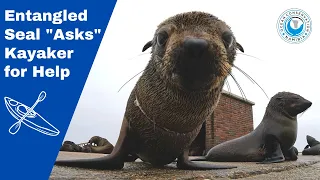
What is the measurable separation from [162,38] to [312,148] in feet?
28.3

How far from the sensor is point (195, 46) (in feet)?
8.27

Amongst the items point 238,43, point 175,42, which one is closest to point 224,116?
point 238,43

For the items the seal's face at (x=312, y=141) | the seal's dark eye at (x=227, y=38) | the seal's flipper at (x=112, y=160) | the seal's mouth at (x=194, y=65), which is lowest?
the seal's flipper at (x=112, y=160)

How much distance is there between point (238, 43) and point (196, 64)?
4.33ft

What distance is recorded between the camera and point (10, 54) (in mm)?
3994

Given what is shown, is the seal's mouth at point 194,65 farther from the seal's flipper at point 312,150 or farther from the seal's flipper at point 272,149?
the seal's flipper at point 312,150

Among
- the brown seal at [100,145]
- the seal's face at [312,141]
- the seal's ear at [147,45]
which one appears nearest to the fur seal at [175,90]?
the seal's ear at [147,45]

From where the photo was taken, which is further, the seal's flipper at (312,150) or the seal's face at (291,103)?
the seal's flipper at (312,150)

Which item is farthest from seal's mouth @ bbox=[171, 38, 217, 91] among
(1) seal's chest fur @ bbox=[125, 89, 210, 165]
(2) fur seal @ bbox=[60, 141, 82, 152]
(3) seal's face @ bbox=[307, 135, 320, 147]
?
(3) seal's face @ bbox=[307, 135, 320, 147]

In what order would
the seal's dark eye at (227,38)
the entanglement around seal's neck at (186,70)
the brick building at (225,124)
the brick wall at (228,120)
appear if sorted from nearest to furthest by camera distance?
1. the entanglement around seal's neck at (186,70)
2. the seal's dark eye at (227,38)
3. the brick building at (225,124)
4. the brick wall at (228,120)

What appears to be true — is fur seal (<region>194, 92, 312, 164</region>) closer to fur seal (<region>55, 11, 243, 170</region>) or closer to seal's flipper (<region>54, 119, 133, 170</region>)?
fur seal (<region>55, 11, 243, 170</region>)

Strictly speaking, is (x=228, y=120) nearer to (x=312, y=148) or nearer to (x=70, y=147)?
(x=312, y=148)

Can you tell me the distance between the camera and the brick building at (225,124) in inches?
543

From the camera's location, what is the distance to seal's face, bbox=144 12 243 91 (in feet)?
8.55
